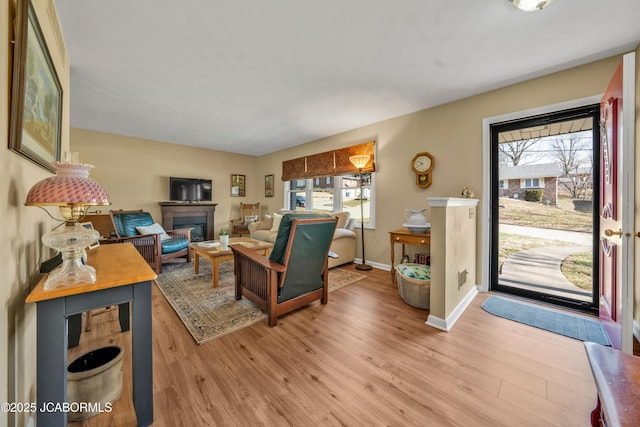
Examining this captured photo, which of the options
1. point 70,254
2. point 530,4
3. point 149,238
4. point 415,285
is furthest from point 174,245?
point 530,4

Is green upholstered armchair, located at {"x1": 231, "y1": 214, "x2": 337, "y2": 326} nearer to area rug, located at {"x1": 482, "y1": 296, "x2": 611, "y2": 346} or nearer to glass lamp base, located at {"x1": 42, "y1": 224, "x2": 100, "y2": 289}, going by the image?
glass lamp base, located at {"x1": 42, "y1": 224, "x2": 100, "y2": 289}

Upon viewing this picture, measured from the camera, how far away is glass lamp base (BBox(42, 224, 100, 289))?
3.20ft

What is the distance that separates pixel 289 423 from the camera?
1.17 meters

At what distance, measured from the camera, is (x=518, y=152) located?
2812mm

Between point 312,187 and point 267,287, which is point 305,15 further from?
point 312,187

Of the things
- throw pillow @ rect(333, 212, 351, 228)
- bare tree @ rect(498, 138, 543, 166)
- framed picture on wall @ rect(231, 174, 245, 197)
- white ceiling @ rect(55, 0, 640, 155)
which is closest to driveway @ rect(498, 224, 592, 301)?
bare tree @ rect(498, 138, 543, 166)

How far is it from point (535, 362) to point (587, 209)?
1855mm

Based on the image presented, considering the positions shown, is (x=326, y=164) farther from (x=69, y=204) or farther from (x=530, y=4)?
(x=69, y=204)

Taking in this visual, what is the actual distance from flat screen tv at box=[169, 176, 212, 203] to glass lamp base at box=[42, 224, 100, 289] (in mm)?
4704

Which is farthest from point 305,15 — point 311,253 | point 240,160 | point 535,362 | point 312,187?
point 240,160

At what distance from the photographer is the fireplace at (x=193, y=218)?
203 inches

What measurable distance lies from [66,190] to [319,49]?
206 centimetres

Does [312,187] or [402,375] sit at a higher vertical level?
[312,187]

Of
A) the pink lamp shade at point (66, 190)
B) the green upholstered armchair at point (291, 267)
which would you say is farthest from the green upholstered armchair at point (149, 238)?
the pink lamp shade at point (66, 190)
